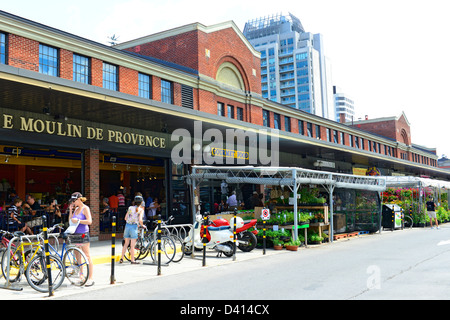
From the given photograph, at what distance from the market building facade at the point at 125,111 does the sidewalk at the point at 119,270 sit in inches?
178

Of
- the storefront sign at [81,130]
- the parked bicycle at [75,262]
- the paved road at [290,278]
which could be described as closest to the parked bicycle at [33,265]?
the parked bicycle at [75,262]

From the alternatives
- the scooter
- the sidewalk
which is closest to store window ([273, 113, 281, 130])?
the sidewalk

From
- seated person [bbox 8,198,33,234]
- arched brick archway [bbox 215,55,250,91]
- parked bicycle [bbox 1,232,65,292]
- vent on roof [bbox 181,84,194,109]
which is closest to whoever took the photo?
parked bicycle [bbox 1,232,65,292]

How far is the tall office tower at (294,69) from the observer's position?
13788 centimetres

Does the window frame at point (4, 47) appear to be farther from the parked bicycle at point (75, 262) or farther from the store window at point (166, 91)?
the parked bicycle at point (75, 262)

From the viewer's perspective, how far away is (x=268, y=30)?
500 ft

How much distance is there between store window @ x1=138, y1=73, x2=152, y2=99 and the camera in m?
21.7

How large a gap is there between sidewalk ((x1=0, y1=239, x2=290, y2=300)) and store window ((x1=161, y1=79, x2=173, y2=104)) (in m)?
9.70

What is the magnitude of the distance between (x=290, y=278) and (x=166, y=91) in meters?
15.8

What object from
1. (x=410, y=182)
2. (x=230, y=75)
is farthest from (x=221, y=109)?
(x=410, y=182)

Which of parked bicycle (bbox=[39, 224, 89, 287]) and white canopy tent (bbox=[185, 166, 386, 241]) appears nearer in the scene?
parked bicycle (bbox=[39, 224, 89, 287])

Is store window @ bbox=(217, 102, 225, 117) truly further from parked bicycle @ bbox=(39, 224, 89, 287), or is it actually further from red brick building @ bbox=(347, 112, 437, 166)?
red brick building @ bbox=(347, 112, 437, 166)
